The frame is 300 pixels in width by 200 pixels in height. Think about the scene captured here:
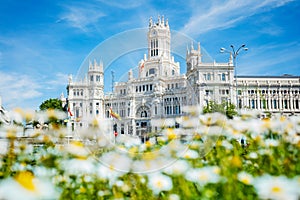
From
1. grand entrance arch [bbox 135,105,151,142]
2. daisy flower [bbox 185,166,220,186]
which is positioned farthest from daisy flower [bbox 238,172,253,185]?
grand entrance arch [bbox 135,105,151,142]

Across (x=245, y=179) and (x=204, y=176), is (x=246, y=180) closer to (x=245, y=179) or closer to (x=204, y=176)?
(x=245, y=179)

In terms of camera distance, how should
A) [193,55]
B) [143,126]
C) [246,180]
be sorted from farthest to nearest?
[143,126] < [193,55] < [246,180]

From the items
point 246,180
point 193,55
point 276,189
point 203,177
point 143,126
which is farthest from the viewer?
point 143,126

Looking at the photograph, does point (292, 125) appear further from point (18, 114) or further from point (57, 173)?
point (18, 114)

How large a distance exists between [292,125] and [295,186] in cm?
229

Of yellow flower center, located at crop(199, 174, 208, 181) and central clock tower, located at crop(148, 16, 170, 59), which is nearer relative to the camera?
yellow flower center, located at crop(199, 174, 208, 181)

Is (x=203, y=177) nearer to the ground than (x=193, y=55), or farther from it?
nearer to the ground

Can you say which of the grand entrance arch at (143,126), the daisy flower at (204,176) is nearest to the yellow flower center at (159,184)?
Answer: the daisy flower at (204,176)

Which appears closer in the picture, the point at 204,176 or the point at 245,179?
the point at 245,179

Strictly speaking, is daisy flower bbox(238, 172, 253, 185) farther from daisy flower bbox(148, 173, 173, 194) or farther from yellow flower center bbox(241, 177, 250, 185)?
daisy flower bbox(148, 173, 173, 194)

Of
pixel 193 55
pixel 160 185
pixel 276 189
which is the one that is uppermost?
pixel 193 55

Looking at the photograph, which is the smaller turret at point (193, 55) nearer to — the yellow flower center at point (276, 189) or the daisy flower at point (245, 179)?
the daisy flower at point (245, 179)

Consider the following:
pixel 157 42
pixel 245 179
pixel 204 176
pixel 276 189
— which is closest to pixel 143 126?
pixel 157 42

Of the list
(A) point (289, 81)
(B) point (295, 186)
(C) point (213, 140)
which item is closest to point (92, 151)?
(C) point (213, 140)
